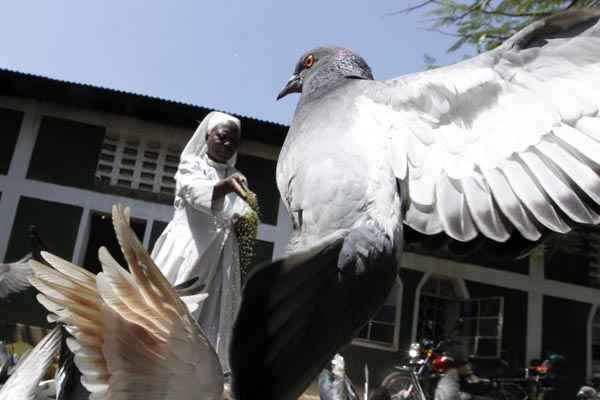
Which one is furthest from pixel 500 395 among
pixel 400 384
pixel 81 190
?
pixel 81 190

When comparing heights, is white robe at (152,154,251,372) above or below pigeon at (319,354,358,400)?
above

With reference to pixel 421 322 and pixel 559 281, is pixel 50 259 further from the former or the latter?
pixel 559 281

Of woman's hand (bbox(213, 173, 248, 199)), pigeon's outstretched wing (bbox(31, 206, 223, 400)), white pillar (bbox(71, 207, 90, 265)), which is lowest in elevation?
pigeon's outstretched wing (bbox(31, 206, 223, 400))

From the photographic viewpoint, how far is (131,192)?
1232 centimetres

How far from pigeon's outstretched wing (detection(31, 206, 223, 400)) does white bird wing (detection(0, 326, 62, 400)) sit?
110cm

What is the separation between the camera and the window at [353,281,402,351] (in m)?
12.6

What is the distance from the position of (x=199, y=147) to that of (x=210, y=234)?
0.55 m

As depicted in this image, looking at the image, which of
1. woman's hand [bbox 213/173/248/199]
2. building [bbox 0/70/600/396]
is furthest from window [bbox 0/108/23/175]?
woman's hand [bbox 213/173/248/199]

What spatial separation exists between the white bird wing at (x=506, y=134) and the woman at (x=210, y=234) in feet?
4.79

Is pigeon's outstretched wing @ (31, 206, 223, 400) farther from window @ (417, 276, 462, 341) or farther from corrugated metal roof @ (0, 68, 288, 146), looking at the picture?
window @ (417, 276, 462, 341)

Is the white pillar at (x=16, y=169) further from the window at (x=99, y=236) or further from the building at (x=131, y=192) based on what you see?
the window at (x=99, y=236)

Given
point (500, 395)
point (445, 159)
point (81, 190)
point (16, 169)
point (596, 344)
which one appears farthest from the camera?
point (596, 344)

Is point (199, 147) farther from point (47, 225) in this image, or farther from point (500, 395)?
point (47, 225)

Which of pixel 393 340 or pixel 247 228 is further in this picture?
pixel 393 340
